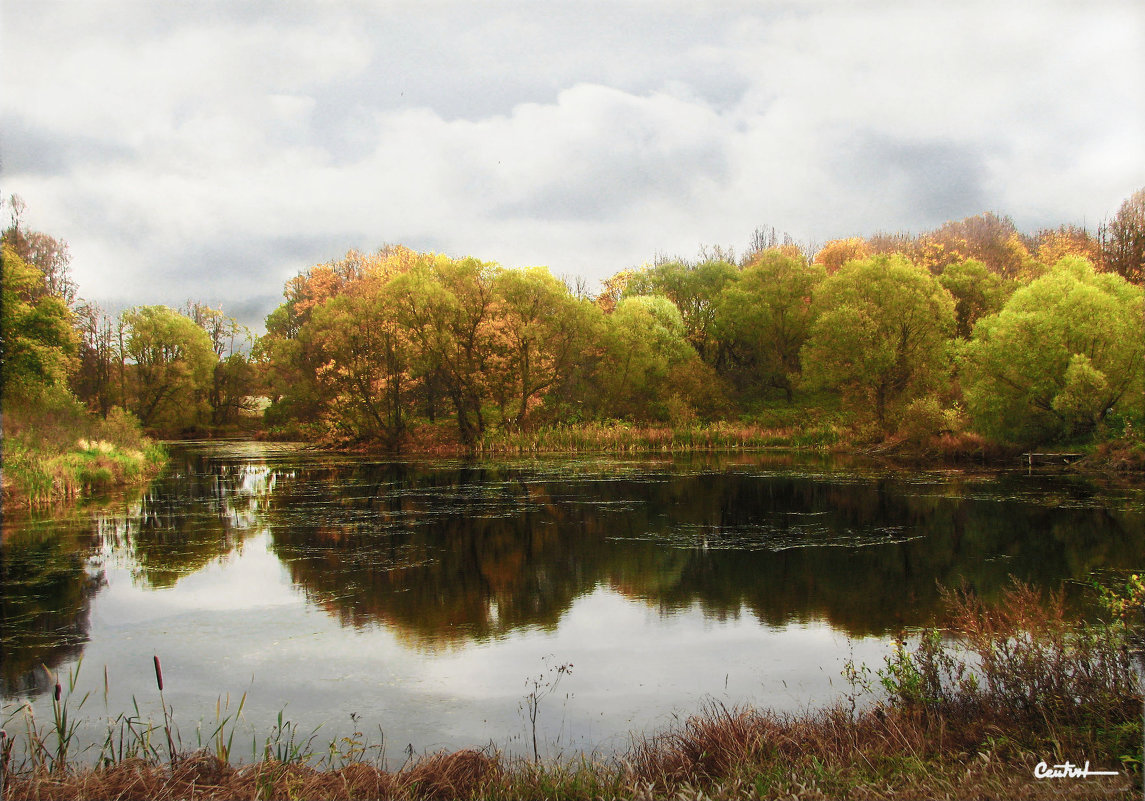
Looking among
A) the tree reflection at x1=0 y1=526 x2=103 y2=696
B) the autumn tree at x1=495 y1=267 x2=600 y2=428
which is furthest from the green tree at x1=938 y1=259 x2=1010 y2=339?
the tree reflection at x1=0 y1=526 x2=103 y2=696

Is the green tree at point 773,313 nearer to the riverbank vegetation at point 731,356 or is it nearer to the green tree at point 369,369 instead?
the riverbank vegetation at point 731,356

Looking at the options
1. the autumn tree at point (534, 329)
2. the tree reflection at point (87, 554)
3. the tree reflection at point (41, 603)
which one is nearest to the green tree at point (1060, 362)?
the autumn tree at point (534, 329)

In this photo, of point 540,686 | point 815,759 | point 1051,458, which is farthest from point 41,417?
point 1051,458

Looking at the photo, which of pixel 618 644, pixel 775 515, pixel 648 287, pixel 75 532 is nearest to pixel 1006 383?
pixel 775 515

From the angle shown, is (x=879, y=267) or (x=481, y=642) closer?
(x=481, y=642)

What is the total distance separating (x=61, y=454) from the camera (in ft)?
75.8

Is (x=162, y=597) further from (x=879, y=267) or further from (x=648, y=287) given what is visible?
(x=648, y=287)

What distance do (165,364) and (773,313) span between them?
43.9m

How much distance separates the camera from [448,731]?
6828 millimetres

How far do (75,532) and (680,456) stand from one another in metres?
26.0

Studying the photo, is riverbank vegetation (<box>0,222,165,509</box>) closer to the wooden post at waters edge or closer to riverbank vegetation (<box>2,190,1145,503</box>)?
riverbank vegetation (<box>2,190,1145,503</box>)

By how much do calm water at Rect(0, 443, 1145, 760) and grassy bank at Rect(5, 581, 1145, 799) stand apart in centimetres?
100

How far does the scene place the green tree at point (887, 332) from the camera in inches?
1639

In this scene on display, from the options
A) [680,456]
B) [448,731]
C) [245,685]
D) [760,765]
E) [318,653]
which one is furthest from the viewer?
[680,456]
